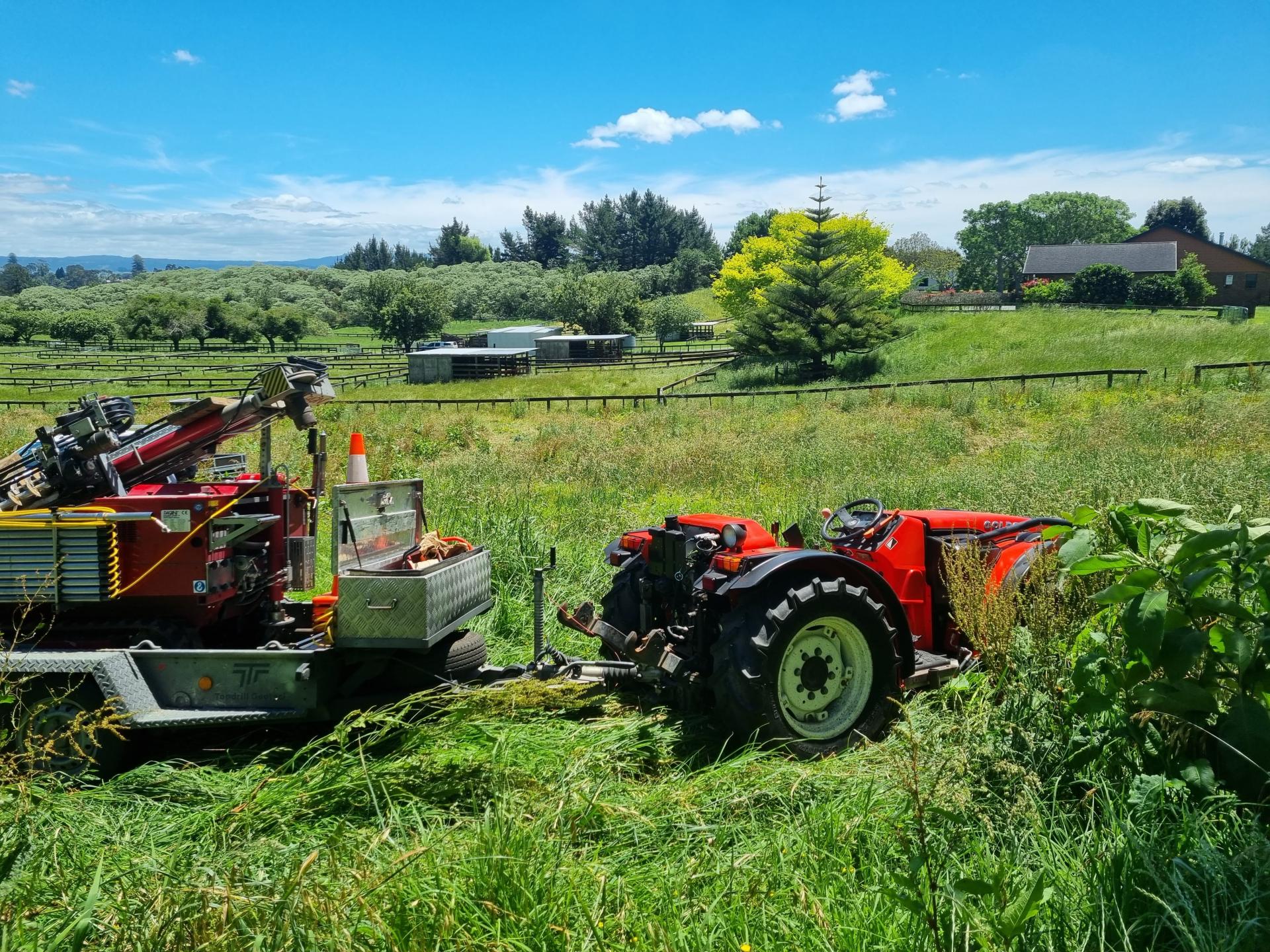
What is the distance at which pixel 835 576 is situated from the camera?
198 inches

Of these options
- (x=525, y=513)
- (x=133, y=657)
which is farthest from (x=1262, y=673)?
(x=525, y=513)

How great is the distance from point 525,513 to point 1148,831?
7.31 metres

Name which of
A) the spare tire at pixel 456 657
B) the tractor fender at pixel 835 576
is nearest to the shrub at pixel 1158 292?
the tractor fender at pixel 835 576

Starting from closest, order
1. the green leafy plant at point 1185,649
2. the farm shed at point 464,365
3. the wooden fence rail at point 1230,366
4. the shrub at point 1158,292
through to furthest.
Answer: the green leafy plant at point 1185,649
the wooden fence rail at point 1230,366
the farm shed at point 464,365
the shrub at point 1158,292

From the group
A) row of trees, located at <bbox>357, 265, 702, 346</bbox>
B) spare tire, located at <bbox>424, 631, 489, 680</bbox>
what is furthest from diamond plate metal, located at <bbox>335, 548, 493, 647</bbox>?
row of trees, located at <bbox>357, 265, 702, 346</bbox>

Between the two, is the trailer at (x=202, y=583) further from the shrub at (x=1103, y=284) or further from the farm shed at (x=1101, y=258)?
the farm shed at (x=1101, y=258)

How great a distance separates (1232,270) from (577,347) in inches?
2100

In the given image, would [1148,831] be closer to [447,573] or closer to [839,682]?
[839,682]

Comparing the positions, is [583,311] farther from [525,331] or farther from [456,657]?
[456,657]

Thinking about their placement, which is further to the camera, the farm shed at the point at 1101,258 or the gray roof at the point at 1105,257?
the gray roof at the point at 1105,257

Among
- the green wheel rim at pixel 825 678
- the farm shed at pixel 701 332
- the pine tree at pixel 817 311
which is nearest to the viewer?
the green wheel rim at pixel 825 678

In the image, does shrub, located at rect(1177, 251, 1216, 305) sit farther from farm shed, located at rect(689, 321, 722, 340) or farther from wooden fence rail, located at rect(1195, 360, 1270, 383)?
wooden fence rail, located at rect(1195, 360, 1270, 383)

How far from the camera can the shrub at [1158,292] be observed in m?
57.8

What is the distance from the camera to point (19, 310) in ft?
285
